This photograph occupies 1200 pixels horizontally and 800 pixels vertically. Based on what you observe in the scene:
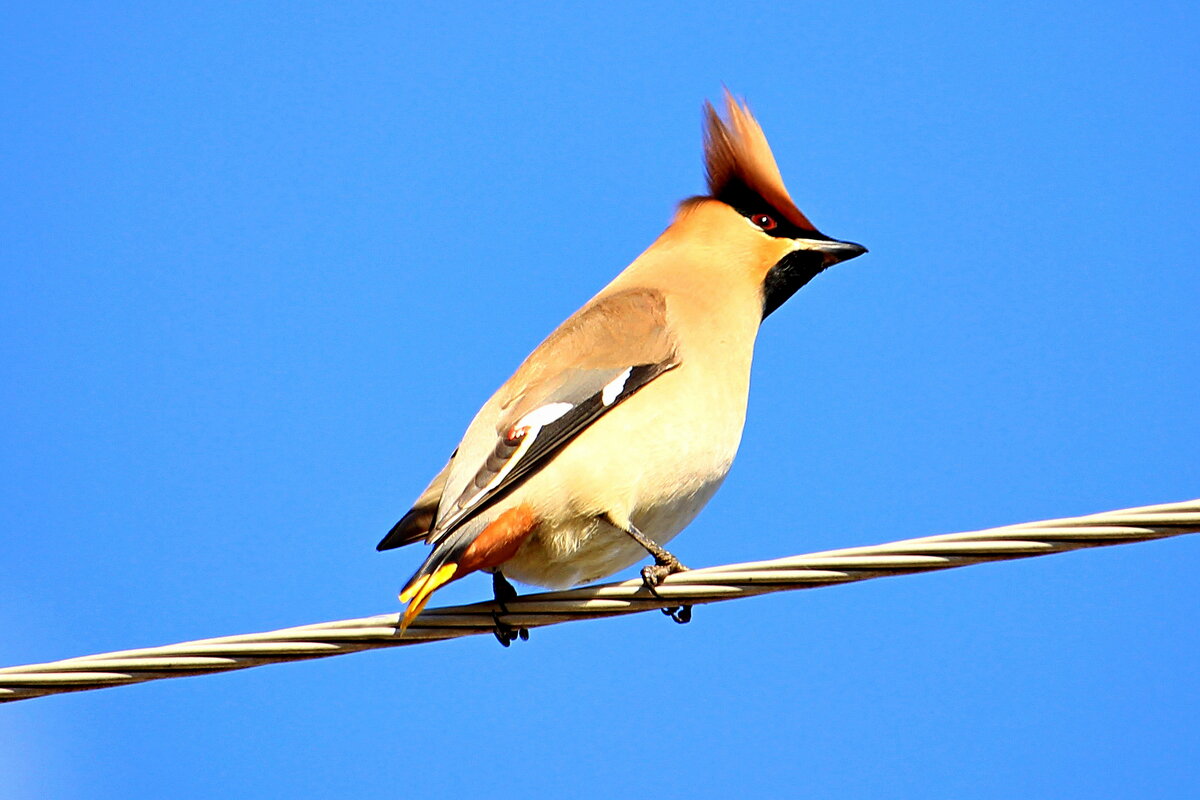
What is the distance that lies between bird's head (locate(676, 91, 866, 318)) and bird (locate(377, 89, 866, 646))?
29 cm

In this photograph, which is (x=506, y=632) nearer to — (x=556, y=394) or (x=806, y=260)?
(x=556, y=394)

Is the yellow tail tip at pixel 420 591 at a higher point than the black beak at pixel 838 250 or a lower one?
lower

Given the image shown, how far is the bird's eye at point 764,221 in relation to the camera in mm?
6473

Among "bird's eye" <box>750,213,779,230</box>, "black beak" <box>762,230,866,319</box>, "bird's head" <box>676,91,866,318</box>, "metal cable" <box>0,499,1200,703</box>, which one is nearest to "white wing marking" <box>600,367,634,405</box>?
"metal cable" <box>0,499,1200,703</box>

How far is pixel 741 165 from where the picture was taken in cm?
654

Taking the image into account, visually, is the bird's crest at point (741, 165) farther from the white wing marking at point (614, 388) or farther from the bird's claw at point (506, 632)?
the bird's claw at point (506, 632)

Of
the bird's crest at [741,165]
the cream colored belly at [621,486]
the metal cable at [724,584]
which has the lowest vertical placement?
the metal cable at [724,584]

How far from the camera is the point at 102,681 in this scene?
3.71 m

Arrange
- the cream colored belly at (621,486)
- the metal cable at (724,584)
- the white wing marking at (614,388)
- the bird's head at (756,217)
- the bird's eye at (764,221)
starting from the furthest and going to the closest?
the bird's eye at (764,221), the bird's head at (756,217), the white wing marking at (614,388), the cream colored belly at (621,486), the metal cable at (724,584)

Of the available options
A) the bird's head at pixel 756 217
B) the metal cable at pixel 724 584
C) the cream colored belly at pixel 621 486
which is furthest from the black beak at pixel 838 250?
the metal cable at pixel 724 584

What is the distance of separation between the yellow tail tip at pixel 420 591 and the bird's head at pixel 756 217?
2263 millimetres

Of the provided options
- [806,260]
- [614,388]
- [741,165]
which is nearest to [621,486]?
[614,388]

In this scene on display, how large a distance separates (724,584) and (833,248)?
9.09 feet

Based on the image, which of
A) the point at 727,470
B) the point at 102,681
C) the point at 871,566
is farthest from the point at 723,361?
the point at 102,681
